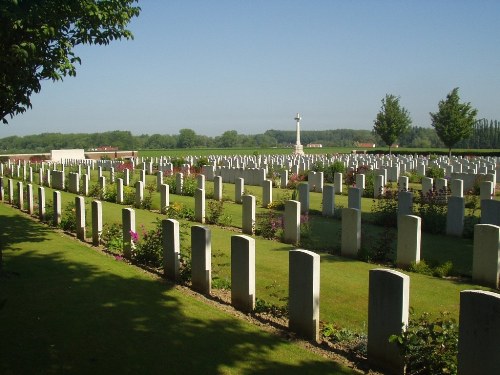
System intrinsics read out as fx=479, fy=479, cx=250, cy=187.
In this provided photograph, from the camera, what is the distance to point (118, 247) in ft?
30.2

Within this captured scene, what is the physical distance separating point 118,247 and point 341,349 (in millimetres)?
5597

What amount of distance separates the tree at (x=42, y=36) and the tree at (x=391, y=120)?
3855 centimetres

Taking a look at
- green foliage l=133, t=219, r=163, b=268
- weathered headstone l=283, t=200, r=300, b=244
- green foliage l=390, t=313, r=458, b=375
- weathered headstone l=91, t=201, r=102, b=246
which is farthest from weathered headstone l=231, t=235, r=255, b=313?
weathered headstone l=91, t=201, r=102, b=246

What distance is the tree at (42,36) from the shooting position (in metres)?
6.52

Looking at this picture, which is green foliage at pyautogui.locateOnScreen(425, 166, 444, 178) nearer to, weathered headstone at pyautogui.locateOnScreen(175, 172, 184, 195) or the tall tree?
weathered headstone at pyautogui.locateOnScreen(175, 172, 184, 195)

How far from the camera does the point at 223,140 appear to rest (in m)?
128

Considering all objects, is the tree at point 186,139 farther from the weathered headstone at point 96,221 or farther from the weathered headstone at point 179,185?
the weathered headstone at point 96,221

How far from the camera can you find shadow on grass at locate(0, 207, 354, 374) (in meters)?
4.39

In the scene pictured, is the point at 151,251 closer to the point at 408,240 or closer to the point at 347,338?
the point at 347,338

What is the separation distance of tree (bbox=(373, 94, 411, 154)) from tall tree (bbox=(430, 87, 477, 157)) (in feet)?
13.3

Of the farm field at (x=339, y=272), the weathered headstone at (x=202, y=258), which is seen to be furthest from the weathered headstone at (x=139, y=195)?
the weathered headstone at (x=202, y=258)

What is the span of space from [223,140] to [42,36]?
399 feet

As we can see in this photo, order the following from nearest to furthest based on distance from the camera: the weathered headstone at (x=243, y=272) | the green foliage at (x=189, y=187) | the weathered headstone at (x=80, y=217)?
the weathered headstone at (x=243, y=272), the weathered headstone at (x=80, y=217), the green foliage at (x=189, y=187)

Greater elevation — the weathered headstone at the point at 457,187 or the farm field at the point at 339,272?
the weathered headstone at the point at 457,187
